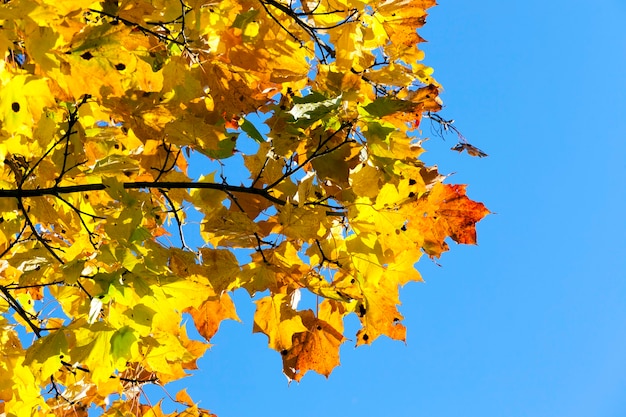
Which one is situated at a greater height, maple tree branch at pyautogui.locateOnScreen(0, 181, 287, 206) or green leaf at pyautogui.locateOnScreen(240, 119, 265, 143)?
green leaf at pyautogui.locateOnScreen(240, 119, 265, 143)

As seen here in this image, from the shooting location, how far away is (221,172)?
1681 mm

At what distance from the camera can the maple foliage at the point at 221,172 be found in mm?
1518

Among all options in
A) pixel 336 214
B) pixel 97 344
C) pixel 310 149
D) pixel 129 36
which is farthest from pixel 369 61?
pixel 97 344

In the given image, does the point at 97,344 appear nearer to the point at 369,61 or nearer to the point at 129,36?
the point at 129,36

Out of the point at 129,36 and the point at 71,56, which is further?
the point at 129,36

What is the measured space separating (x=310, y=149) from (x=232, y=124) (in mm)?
568

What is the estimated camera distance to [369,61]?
81.0 inches

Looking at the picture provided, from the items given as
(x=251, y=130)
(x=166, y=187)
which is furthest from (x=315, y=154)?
(x=166, y=187)

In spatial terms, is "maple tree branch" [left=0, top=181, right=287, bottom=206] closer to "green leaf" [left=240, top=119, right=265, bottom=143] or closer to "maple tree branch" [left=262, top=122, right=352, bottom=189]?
"maple tree branch" [left=262, top=122, right=352, bottom=189]

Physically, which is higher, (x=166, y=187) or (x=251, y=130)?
(x=251, y=130)

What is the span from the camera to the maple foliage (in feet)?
4.98

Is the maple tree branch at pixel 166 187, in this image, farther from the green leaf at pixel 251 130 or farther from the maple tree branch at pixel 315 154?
the green leaf at pixel 251 130

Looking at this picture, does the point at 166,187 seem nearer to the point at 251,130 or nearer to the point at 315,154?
the point at 251,130

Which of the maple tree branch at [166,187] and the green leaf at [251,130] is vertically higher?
the green leaf at [251,130]
